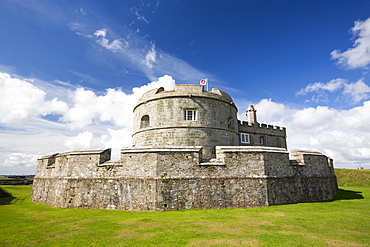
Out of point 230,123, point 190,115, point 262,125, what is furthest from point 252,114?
point 190,115

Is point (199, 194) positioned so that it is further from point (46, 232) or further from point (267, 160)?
point (46, 232)

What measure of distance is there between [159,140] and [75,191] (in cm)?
590

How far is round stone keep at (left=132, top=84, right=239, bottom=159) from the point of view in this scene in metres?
14.3

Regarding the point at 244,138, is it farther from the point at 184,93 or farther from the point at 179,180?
the point at 179,180

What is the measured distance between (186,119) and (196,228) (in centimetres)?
859

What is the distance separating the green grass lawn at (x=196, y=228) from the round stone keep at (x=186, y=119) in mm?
5559

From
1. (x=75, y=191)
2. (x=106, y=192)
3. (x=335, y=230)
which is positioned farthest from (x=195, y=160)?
(x=75, y=191)

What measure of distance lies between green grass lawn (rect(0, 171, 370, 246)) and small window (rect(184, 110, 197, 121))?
6819 millimetres

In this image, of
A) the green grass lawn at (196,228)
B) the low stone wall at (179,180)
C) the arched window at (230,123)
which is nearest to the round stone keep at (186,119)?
the arched window at (230,123)

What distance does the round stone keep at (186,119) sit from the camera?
47.1 ft

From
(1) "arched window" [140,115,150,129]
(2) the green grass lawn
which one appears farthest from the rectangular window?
(2) the green grass lawn

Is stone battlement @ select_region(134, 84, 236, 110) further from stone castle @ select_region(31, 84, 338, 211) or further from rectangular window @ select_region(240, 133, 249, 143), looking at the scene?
rectangular window @ select_region(240, 133, 249, 143)

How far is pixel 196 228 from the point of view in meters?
7.04

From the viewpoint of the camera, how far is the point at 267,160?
11336mm
